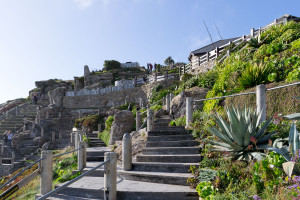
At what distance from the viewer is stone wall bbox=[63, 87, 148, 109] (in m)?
28.5

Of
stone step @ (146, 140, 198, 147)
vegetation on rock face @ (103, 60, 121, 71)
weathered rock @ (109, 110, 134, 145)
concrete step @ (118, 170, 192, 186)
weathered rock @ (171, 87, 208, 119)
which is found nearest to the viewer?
concrete step @ (118, 170, 192, 186)

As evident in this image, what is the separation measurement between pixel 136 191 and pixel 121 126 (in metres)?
7.59

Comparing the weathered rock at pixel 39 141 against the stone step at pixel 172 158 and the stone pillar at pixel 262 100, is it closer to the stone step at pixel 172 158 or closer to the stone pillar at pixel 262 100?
the stone step at pixel 172 158

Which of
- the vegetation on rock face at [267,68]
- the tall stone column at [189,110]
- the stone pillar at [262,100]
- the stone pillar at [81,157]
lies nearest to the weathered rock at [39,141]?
the stone pillar at [81,157]

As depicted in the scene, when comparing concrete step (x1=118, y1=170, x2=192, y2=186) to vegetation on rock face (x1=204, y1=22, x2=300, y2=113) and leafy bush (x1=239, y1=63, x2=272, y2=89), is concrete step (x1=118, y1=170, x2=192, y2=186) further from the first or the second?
leafy bush (x1=239, y1=63, x2=272, y2=89)

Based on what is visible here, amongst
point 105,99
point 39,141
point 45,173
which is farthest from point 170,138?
point 105,99

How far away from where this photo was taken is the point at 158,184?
5496 millimetres

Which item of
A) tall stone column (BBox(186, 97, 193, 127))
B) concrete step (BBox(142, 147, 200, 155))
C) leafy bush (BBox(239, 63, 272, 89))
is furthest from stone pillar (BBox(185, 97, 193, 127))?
leafy bush (BBox(239, 63, 272, 89))

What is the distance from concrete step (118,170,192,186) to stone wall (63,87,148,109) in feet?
67.8

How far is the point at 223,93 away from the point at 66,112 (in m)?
26.8

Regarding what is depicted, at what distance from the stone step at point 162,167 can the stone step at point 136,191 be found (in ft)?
1.95

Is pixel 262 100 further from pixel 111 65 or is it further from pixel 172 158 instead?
pixel 111 65

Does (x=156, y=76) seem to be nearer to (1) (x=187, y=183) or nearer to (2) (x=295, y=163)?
(1) (x=187, y=183)

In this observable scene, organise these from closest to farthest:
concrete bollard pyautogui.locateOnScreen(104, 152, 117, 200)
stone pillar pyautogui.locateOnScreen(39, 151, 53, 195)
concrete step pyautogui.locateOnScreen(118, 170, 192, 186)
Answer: concrete bollard pyautogui.locateOnScreen(104, 152, 117, 200) < concrete step pyautogui.locateOnScreen(118, 170, 192, 186) < stone pillar pyautogui.locateOnScreen(39, 151, 53, 195)
